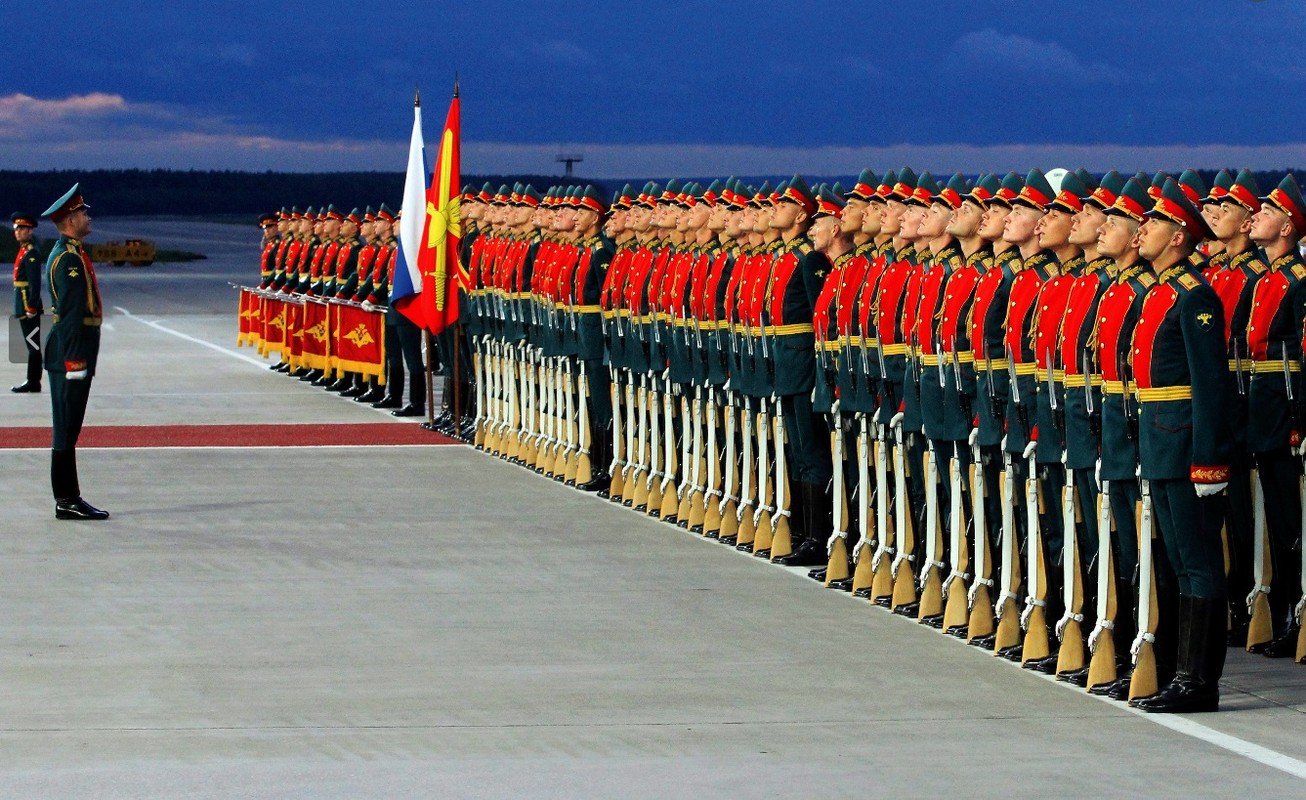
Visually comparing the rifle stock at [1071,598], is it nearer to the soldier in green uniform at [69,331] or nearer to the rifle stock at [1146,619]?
the rifle stock at [1146,619]

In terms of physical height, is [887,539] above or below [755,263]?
below

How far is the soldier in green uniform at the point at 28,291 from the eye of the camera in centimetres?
2364

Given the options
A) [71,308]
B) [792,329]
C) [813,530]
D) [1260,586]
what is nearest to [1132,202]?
[1260,586]

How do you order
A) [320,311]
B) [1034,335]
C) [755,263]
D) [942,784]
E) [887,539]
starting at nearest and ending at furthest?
1. [942,784]
2. [1034,335]
3. [887,539]
4. [755,263]
5. [320,311]

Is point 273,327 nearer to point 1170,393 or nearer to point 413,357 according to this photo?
point 413,357

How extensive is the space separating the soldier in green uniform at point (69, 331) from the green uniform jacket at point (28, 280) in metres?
9.12

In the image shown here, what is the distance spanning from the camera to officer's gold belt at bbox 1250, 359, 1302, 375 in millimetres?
10141

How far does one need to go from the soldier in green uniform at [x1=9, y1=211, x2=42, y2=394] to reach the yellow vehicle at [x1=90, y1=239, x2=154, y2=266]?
54.8 metres

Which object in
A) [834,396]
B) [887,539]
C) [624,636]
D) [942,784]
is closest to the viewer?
[942,784]

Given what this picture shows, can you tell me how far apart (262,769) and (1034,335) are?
12.5ft

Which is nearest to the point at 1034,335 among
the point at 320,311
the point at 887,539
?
the point at 887,539

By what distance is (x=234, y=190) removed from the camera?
652ft

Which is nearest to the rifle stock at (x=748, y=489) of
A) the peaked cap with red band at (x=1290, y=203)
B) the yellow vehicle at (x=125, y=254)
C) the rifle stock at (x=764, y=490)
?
the rifle stock at (x=764, y=490)

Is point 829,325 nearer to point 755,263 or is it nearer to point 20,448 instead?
point 755,263
